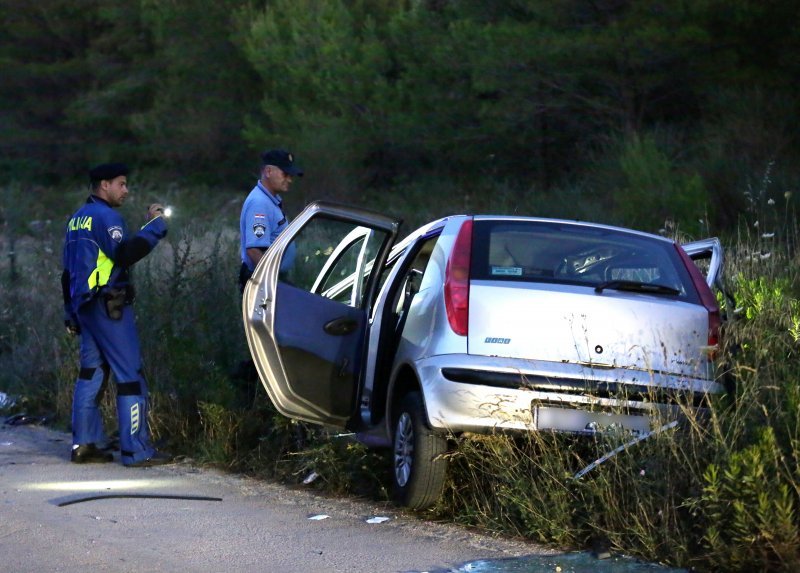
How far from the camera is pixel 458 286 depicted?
21.8 ft

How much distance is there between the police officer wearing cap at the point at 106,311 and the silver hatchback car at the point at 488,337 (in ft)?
4.96

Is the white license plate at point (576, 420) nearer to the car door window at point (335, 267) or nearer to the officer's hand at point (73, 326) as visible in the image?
the car door window at point (335, 267)

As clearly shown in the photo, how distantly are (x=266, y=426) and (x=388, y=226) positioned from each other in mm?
1895

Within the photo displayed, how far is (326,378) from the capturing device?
7641mm

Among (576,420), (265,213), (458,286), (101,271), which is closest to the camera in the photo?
(576,420)

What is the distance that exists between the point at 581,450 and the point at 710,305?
98 centimetres

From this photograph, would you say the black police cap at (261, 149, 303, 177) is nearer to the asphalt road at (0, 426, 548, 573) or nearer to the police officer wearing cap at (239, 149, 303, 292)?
the police officer wearing cap at (239, 149, 303, 292)

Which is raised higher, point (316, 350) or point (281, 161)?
point (281, 161)

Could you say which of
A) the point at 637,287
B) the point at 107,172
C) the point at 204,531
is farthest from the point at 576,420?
the point at 107,172

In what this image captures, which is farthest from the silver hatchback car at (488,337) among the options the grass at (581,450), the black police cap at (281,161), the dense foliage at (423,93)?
the dense foliage at (423,93)

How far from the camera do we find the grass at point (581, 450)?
5594 millimetres

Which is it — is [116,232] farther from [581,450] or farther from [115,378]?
[581,450]

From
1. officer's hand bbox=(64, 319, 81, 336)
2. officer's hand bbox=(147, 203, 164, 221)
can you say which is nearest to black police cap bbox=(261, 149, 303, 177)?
officer's hand bbox=(147, 203, 164, 221)

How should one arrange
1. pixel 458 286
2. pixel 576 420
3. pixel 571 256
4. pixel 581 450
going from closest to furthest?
pixel 576 420 → pixel 458 286 → pixel 581 450 → pixel 571 256
